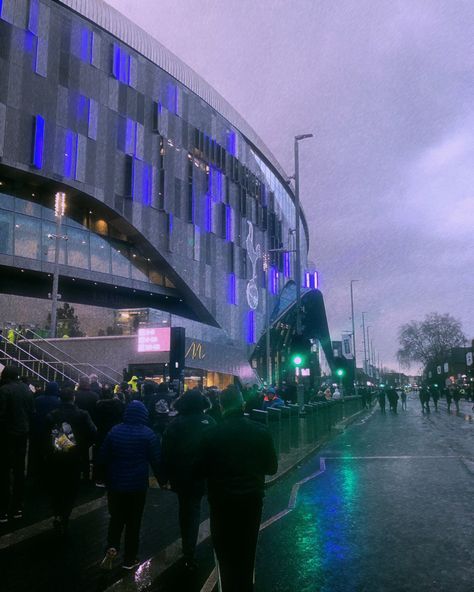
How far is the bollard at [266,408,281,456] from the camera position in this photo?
523 inches

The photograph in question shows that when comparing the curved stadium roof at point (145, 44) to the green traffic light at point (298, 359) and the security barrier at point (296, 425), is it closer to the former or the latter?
the green traffic light at point (298, 359)

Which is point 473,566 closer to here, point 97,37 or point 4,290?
point 4,290

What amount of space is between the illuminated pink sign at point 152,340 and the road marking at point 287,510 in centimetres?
1700

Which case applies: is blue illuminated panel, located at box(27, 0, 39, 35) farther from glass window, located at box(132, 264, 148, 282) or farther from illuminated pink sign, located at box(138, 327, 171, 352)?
illuminated pink sign, located at box(138, 327, 171, 352)

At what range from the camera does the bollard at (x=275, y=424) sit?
1329 cm

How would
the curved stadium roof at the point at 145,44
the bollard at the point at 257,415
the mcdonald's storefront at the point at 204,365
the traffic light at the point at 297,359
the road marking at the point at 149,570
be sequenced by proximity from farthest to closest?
the curved stadium roof at the point at 145,44 < the mcdonald's storefront at the point at 204,365 < the traffic light at the point at 297,359 < the bollard at the point at 257,415 < the road marking at the point at 149,570

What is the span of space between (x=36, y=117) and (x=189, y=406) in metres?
31.5

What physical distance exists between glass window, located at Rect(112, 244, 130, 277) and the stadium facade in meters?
0.08

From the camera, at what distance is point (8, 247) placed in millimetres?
33125

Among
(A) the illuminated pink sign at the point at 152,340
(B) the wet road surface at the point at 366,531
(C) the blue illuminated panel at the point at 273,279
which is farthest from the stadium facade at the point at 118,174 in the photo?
(B) the wet road surface at the point at 366,531

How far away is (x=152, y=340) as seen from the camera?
30203mm

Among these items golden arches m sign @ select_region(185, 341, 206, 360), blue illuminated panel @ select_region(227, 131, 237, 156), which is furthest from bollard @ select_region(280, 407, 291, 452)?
blue illuminated panel @ select_region(227, 131, 237, 156)

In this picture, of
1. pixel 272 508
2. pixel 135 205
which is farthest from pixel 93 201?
pixel 272 508

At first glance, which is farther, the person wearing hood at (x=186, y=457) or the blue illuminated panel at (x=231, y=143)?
the blue illuminated panel at (x=231, y=143)
